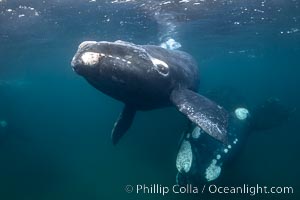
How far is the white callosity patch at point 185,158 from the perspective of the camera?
45.9 feet

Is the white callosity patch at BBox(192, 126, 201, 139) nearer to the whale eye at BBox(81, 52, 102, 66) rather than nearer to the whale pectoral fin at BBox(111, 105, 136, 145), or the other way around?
the whale pectoral fin at BBox(111, 105, 136, 145)

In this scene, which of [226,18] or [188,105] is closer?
[188,105]

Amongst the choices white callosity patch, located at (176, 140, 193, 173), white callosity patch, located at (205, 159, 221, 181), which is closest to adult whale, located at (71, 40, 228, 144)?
white callosity patch, located at (176, 140, 193, 173)

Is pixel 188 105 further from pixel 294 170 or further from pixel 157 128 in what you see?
pixel 157 128

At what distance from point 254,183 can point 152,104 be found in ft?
45.6

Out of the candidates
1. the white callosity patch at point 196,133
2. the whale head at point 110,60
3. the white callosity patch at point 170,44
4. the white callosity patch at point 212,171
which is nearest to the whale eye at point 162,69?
the whale head at point 110,60

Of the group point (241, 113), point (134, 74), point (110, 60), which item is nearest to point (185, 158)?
point (241, 113)

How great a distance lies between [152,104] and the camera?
10.8 m

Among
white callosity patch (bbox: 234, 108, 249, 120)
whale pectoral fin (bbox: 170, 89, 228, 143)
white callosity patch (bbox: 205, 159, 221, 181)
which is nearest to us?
whale pectoral fin (bbox: 170, 89, 228, 143)

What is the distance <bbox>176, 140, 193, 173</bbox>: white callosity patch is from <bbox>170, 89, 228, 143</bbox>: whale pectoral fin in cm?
434

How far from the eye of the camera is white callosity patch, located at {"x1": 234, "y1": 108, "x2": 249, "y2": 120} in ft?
55.3

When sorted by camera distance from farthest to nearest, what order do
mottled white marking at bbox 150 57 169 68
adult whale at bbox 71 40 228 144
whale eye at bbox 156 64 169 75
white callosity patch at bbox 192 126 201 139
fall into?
white callosity patch at bbox 192 126 201 139 → whale eye at bbox 156 64 169 75 → mottled white marking at bbox 150 57 169 68 → adult whale at bbox 71 40 228 144

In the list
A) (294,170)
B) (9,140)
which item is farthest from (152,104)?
(9,140)

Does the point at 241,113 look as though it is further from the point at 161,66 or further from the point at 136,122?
the point at 136,122
